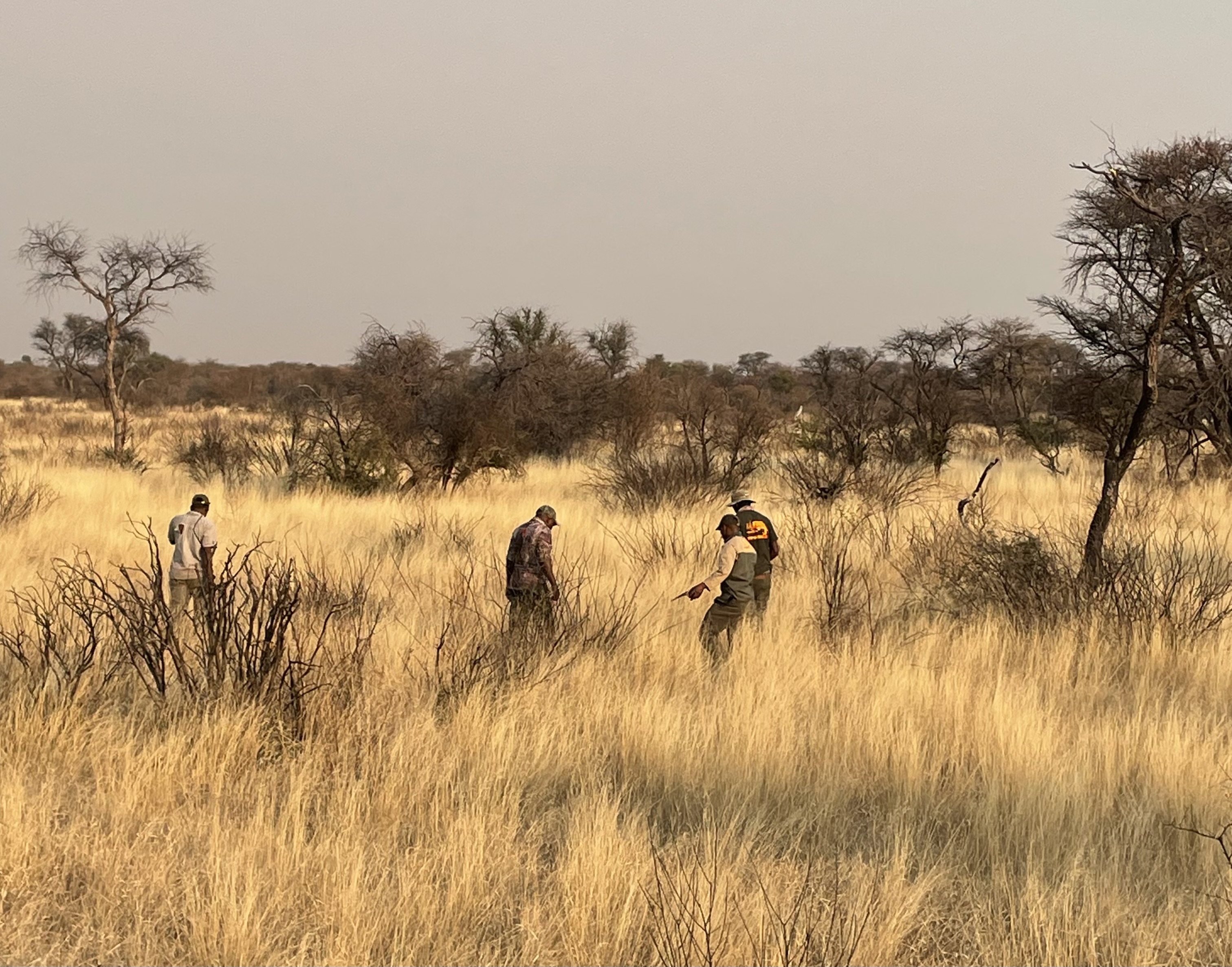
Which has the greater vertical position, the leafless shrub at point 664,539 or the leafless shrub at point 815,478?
the leafless shrub at point 815,478

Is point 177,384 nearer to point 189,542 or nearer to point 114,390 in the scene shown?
point 114,390

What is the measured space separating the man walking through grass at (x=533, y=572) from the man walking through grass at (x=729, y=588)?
3.70 ft

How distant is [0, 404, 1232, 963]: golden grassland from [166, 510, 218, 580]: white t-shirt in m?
1.88

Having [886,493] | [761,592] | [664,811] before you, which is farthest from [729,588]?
[886,493]

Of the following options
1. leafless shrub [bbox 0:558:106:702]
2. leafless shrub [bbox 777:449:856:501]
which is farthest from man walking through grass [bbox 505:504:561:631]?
leafless shrub [bbox 777:449:856:501]

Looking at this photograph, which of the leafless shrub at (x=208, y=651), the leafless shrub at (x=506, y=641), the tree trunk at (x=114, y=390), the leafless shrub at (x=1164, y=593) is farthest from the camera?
the tree trunk at (x=114, y=390)

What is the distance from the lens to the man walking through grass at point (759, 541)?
24.5 feet

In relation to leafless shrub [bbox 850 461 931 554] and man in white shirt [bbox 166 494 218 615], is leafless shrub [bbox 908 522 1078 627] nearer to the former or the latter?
leafless shrub [bbox 850 461 931 554]

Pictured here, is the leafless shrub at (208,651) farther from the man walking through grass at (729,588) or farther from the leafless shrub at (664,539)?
the leafless shrub at (664,539)

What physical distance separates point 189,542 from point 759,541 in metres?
4.76

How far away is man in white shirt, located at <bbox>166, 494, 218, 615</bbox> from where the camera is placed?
7.54 m

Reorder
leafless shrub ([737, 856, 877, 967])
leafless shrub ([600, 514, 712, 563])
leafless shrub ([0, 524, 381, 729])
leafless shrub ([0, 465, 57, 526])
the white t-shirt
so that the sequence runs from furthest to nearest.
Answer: leafless shrub ([0, 465, 57, 526]) → leafless shrub ([600, 514, 712, 563]) → the white t-shirt → leafless shrub ([0, 524, 381, 729]) → leafless shrub ([737, 856, 877, 967])

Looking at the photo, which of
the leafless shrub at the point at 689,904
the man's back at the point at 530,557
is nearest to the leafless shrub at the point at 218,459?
the man's back at the point at 530,557

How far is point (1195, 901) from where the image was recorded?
330 cm
